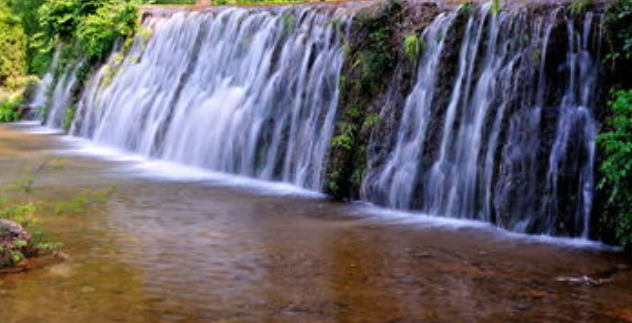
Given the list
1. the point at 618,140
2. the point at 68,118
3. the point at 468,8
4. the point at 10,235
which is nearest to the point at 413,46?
the point at 468,8

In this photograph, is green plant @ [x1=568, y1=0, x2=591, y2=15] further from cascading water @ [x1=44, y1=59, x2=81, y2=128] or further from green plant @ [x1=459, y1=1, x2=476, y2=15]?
cascading water @ [x1=44, y1=59, x2=81, y2=128]

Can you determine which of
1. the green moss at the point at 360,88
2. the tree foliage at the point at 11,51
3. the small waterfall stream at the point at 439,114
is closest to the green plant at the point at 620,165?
the small waterfall stream at the point at 439,114

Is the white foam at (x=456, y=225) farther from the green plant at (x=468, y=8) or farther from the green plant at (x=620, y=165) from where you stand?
the green plant at (x=468, y=8)

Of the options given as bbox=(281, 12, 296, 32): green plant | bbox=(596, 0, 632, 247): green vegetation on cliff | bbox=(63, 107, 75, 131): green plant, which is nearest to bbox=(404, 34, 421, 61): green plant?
bbox=(596, 0, 632, 247): green vegetation on cliff

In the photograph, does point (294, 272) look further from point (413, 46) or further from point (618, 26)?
point (413, 46)

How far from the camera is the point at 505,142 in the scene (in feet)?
29.7

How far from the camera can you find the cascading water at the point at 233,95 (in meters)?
11.9

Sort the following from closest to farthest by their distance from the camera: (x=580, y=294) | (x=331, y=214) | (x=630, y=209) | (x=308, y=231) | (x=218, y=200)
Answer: (x=580, y=294)
(x=630, y=209)
(x=308, y=231)
(x=331, y=214)
(x=218, y=200)

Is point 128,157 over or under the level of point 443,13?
under

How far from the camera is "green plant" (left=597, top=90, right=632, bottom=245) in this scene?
7.57m

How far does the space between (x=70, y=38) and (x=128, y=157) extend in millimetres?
8830

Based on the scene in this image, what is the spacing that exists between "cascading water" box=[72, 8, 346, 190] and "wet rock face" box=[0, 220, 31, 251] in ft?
15.4

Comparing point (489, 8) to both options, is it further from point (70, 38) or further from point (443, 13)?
point (70, 38)

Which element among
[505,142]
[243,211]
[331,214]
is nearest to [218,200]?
[243,211]
